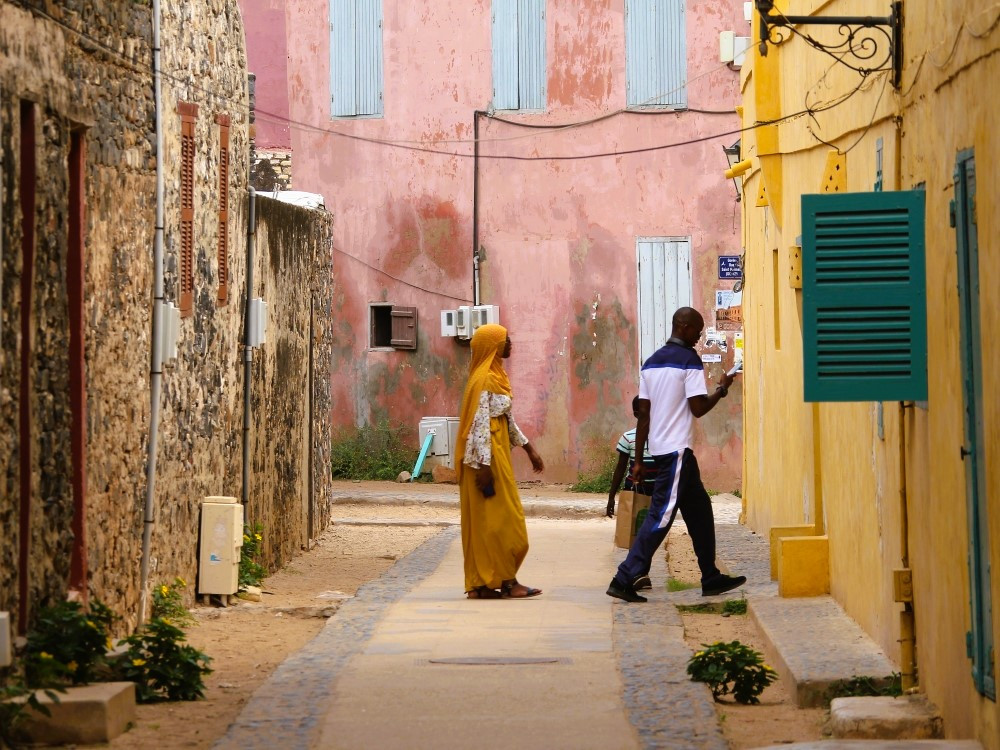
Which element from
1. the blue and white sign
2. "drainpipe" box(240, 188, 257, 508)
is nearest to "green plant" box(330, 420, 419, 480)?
the blue and white sign

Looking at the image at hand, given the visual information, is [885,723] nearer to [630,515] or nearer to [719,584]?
A: [719,584]

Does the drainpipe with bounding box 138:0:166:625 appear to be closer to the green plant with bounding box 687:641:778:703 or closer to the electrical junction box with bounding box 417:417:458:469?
the green plant with bounding box 687:641:778:703

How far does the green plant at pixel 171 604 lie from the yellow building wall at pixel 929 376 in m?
3.68

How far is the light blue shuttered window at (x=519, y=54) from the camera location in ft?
77.0

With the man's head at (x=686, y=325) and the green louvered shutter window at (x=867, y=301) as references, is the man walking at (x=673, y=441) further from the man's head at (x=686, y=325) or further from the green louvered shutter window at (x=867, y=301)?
the green louvered shutter window at (x=867, y=301)

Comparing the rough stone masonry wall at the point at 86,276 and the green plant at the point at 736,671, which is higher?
the rough stone masonry wall at the point at 86,276

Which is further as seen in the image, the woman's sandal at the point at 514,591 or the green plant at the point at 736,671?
A: the woman's sandal at the point at 514,591

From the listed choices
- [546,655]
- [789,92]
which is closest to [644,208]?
[789,92]

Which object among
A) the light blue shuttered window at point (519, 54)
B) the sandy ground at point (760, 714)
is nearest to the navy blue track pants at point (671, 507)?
the sandy ground at point (760, 714)

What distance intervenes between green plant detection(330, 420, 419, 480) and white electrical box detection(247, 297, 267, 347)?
10784 millimetres

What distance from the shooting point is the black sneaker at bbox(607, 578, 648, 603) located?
1028cm

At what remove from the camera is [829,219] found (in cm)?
662

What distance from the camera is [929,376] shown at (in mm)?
6469

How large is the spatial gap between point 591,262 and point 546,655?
15328 mm
